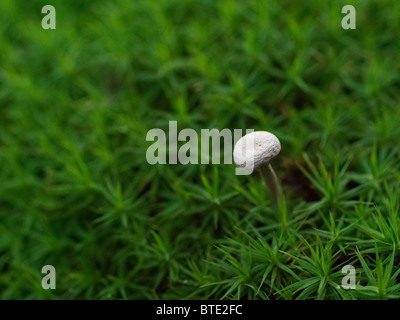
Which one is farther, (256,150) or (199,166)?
(199,166)

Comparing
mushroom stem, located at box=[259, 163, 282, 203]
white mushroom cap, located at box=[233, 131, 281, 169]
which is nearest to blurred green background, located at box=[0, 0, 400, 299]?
mushroom stem, located at box=[259, 163, 282, 203]

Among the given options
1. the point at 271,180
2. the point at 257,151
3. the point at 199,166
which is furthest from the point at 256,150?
the point at 199,166

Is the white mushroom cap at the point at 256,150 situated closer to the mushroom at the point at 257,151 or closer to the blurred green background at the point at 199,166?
the mushroom at the point at 257,151

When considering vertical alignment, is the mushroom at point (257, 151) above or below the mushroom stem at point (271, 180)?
above

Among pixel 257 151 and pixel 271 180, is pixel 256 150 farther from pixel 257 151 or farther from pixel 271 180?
pixel 271 180

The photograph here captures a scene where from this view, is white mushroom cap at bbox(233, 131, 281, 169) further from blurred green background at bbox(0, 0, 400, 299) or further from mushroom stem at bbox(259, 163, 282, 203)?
blurred green background at bbox(0, 0, 400, 299)

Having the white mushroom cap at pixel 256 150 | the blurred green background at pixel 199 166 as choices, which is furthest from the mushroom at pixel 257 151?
the blurred green background at pixel 199 166
